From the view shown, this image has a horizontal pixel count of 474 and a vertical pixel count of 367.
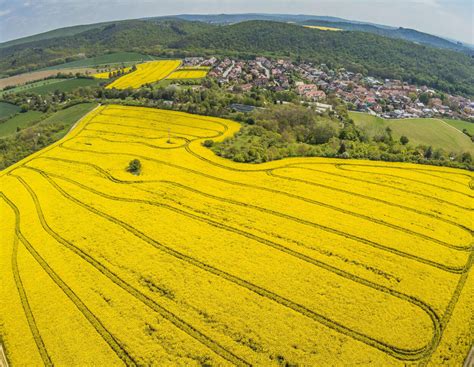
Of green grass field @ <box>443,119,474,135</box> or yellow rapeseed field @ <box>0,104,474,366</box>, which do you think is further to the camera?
green grass field @ <box>443,119,474,135</box>

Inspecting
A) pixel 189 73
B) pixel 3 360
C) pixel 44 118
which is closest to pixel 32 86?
pixel 44 118

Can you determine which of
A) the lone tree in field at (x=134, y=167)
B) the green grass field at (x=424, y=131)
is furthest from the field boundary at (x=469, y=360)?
the green grass field at (x=424, y=131)

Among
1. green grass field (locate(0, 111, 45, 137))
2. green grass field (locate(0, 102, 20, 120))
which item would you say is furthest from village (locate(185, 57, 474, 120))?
green grass field (locate(0, 102, 20, 120))

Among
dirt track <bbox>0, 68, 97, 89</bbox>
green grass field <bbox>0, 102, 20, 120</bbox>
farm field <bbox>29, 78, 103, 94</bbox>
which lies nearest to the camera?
green grass field <bbox>0, 102, 20, 120</bbox>

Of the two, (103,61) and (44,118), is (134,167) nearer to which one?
(44,118)

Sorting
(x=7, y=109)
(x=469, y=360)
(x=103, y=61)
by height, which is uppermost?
(x=103, y=61)

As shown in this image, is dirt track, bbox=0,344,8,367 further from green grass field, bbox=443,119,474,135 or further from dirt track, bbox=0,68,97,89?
dirt track, bbox=0,68,97,89

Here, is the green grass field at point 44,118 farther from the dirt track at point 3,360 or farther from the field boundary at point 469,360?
the field boundary at point 469,360

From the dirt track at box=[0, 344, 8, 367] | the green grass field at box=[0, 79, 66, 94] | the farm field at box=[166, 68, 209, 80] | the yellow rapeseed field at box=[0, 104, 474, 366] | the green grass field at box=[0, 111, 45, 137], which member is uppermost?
the farm field at box=[166, 68, 209, 80]
